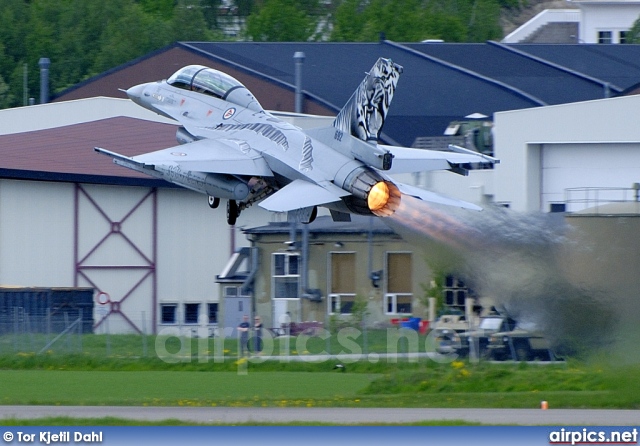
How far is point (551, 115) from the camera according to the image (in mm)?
49188

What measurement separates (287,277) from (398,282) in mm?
4277

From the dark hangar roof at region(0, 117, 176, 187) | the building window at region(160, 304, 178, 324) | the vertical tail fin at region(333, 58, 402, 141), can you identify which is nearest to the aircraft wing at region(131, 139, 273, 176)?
the vertical tail fin at region(333, 58, 402, 141)

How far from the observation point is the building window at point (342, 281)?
45281mm

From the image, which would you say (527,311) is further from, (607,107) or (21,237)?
(21,237)

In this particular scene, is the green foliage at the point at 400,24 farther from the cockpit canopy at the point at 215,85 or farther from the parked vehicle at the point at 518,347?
the parked vehicle at the point at 518,347

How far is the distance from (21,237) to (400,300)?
53.2 ft

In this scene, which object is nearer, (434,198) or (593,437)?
(593,437)

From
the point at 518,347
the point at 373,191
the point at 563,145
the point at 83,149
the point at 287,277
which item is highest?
the point at 83,149

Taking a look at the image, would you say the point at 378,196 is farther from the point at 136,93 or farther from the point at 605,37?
the point at 605,37

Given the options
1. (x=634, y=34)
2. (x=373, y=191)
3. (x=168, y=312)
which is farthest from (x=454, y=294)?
(x=634, y=34)

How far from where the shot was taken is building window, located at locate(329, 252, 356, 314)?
149 feet

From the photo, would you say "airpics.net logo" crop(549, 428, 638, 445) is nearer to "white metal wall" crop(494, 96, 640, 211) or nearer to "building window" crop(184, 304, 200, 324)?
"white metal wall" crop(494, 96, 640, 211)

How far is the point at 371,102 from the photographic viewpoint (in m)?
29.1
